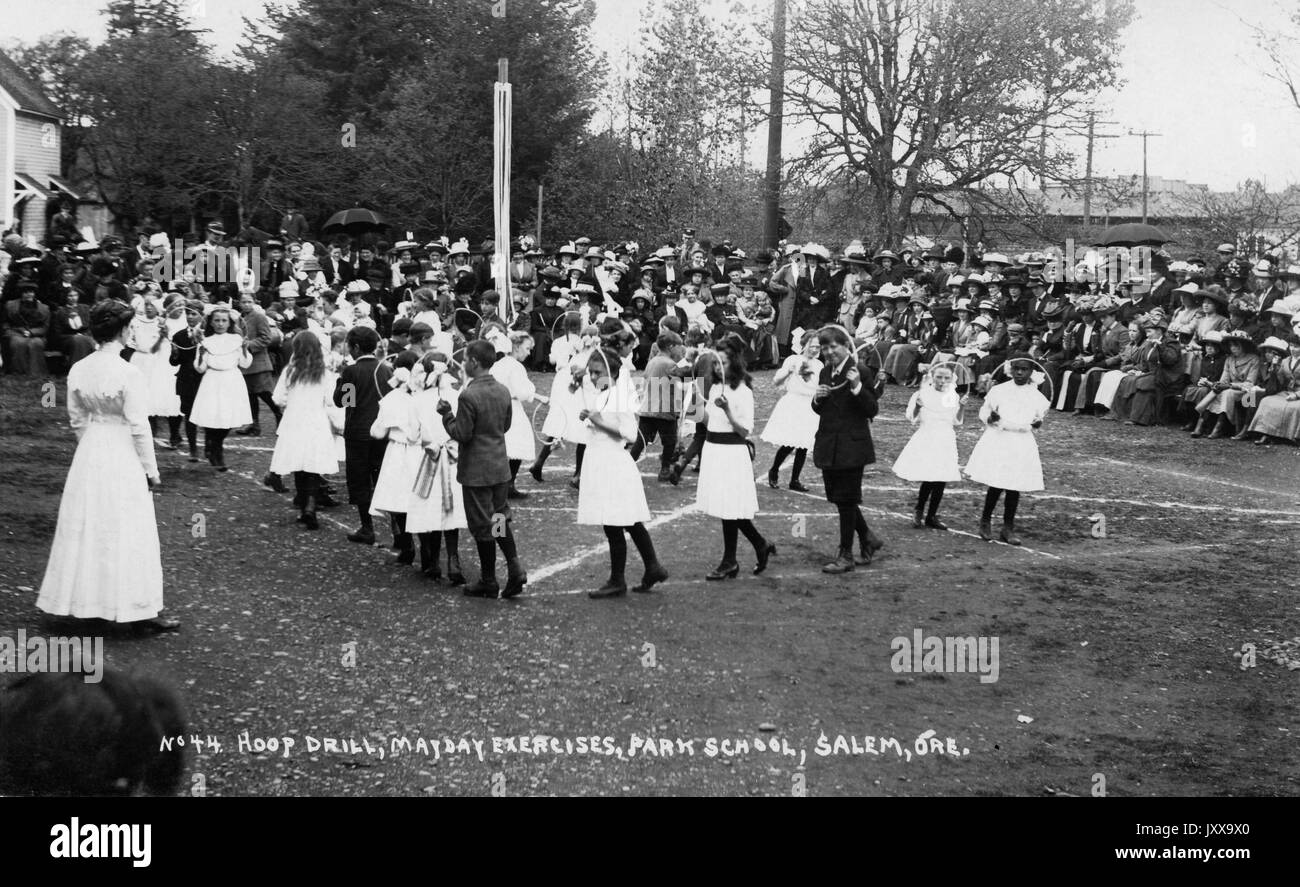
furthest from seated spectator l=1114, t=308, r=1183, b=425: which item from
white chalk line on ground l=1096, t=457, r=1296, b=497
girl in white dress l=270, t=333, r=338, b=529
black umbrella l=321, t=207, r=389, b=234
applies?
black umbrella l=321, t=207, r=389, b=234

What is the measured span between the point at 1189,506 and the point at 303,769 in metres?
10.8

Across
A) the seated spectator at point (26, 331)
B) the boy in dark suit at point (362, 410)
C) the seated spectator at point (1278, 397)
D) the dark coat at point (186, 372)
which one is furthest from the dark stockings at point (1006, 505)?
the seated spectator at point (26, 331)

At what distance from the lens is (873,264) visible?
2634cm

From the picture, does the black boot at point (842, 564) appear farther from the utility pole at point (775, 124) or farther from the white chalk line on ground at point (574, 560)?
the utility pole at point (775, 124)

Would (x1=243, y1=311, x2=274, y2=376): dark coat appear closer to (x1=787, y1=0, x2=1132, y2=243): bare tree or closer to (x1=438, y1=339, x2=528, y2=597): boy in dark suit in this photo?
(x1=438, y1=339, x2=528, y2=597): boy in dark suit

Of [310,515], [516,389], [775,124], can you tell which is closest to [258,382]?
[310,515]

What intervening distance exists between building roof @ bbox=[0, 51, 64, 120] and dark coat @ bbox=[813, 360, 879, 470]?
2763cm

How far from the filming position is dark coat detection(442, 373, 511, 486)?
10.1 m

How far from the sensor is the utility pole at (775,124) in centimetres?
2844

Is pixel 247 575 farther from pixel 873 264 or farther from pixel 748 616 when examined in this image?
pixel 873 264

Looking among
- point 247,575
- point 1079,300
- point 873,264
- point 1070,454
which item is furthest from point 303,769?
point 873,264

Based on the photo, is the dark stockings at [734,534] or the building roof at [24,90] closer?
the dark stockings at [734,534]

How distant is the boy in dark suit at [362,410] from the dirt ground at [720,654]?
0.46 meters

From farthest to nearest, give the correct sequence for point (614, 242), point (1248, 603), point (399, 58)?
point (399, 58), point (614, 242), point (1248, 603)
